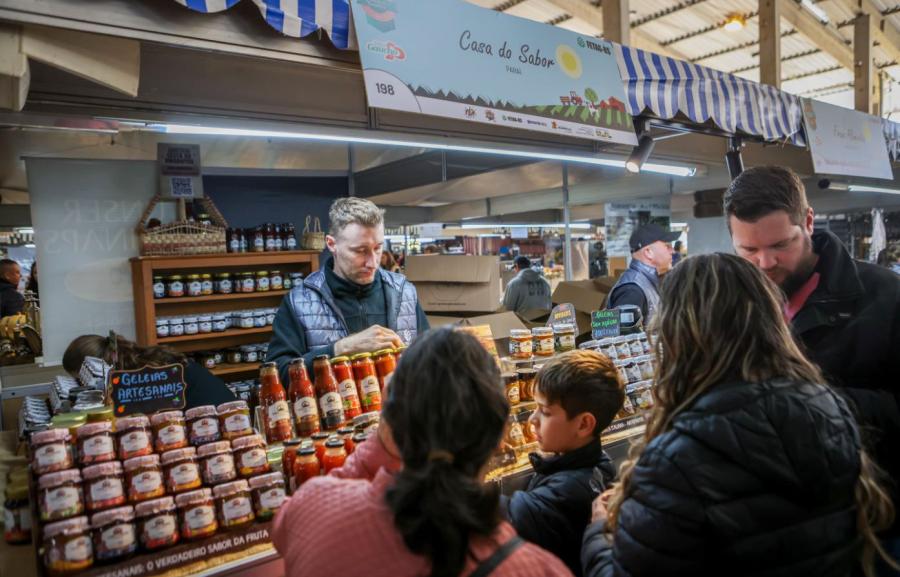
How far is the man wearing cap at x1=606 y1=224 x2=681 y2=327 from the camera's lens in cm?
370

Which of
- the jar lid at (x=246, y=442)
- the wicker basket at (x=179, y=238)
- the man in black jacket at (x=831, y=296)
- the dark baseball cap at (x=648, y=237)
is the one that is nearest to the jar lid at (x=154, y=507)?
the jar lid at (x=246, y=442)

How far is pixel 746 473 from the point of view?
1119mm

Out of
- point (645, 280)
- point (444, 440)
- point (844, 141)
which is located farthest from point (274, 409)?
point (844, 141)

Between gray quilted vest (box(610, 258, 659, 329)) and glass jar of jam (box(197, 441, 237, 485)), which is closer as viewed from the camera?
glass jar of jam (box(197, 441, 237, 485))

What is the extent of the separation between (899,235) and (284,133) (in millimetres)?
11423

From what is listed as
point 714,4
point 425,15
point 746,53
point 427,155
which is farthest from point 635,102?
point 746,53

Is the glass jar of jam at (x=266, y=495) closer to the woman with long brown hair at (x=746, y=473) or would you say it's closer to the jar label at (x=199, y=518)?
the jar label at (x=199, y=518)

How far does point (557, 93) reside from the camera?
9.13 ft

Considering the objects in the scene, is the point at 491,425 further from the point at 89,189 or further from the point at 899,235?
the point at 899,235

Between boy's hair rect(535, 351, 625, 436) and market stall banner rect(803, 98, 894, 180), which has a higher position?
market stall banner rect(803, 98, 894, 180)

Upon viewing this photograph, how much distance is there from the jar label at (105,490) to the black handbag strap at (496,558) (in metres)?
1.05

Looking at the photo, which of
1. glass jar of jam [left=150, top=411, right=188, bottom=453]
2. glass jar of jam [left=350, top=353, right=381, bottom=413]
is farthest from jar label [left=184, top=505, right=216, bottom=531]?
glass jar of jam [left=350, top=353, right=381, bottom=413]

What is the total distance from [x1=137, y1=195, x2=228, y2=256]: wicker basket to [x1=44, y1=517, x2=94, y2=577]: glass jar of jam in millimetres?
3578

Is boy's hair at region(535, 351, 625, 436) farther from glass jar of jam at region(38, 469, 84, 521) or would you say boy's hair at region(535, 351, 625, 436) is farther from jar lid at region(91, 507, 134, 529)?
glass jar of jam at region(38, 469, 84, 521)
